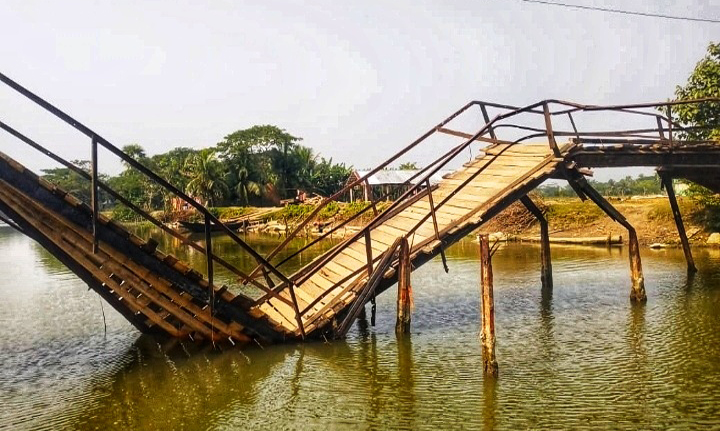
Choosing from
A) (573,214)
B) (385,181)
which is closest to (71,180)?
(385,181)

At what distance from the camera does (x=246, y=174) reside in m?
59.9

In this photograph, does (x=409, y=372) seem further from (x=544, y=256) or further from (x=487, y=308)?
(x=544, y=256)

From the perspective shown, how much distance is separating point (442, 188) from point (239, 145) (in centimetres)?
4799

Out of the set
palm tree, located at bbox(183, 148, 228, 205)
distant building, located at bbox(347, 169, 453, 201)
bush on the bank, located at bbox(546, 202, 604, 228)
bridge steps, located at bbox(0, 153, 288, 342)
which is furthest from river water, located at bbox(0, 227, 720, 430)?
palm tree, located at bbox(183, 148, 228, 205)

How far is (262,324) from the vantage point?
11469 millimetres

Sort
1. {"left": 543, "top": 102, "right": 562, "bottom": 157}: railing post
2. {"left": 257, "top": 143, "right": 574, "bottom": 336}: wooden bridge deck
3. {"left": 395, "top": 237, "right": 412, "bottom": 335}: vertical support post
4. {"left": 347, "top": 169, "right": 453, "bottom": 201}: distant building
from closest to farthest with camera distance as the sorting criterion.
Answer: {"left": 395, "top": 237, "right": 412, "bottom": 335}: vertical support post < {"left": 257, "top": 143, "right": 574, "bottom": 336}: wooden bridge deck < {"left": 543, "top": 102, "right": 562, "bottom": 157}: railing post < {"left": 347, "top": 169, "right": 453, "bottom": 201}: distant building

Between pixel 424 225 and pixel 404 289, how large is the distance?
8.05 feet

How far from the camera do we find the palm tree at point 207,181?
58.1 meters

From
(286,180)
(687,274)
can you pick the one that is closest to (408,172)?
(286,180)

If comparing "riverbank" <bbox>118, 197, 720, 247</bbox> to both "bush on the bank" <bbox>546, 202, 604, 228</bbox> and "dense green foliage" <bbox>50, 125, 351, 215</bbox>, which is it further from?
"dense green foliage" <bbox>50, 125, 351, 215</bbox>

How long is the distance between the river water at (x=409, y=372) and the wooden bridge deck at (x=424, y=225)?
1057mm

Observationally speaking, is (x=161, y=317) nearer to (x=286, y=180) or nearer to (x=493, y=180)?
(x=493, y=180)

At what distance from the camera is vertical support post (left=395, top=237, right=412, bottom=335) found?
11.7 metres

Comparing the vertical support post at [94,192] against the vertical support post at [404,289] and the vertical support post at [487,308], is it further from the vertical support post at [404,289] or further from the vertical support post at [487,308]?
the vertical support post at [487,308]
